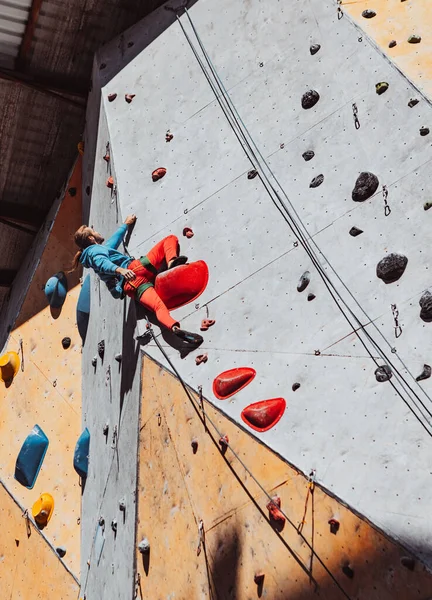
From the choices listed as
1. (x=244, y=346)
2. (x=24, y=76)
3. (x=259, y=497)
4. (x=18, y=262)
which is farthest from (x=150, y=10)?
(x=259, y=497)

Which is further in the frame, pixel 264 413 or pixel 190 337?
pixel 190 337

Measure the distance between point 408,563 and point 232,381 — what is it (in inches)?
71.8

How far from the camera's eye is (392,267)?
5.99m

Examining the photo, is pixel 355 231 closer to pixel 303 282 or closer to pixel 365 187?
pixel 365 187

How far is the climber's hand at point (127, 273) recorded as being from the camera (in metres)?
7.02

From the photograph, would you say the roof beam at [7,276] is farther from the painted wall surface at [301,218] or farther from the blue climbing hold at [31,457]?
the painted wall surface at [301,218]

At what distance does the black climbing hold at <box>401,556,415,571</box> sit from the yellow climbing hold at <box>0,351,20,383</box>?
5.16m

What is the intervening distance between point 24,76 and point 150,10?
136 cm

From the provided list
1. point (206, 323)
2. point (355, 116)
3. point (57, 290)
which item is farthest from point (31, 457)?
point (355, 116)

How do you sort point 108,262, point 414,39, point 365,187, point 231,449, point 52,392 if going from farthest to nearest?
point 52,392 → point 108,262 → point 414,39 → point 365,187 → point 231,449

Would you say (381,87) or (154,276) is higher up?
(381,87)

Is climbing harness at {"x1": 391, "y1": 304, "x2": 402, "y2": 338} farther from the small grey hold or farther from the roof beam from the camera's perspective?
the roof beam

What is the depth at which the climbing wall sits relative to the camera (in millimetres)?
8234

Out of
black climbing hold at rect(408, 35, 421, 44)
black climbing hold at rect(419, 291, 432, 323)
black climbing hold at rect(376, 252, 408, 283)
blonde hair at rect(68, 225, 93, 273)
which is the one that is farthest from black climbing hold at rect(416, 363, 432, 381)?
blonde hair at rect(68, 225, 93, 273)
